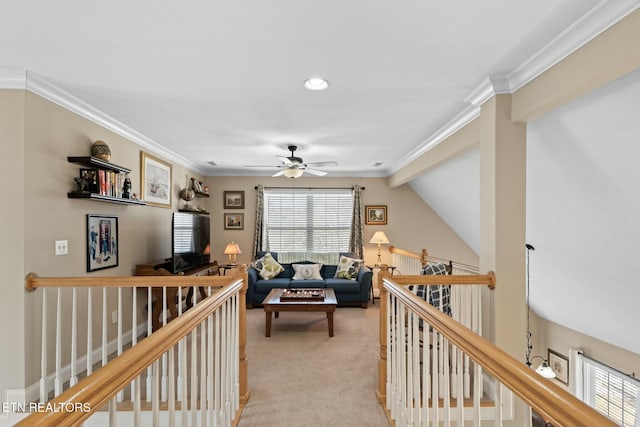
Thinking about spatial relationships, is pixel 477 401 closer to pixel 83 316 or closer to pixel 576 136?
pixel 576 136

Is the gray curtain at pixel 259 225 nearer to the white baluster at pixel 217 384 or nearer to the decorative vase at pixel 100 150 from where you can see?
the decorative vase at pixel 100 150

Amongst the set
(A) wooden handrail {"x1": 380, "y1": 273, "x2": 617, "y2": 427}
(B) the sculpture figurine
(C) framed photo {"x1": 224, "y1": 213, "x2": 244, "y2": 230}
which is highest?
(B) the sculpture figurine

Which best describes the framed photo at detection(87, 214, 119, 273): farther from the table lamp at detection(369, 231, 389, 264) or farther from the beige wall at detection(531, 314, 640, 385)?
the beige wall at detection(531, 314, 640, 385)

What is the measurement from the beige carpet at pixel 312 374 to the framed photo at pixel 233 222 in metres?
2.47

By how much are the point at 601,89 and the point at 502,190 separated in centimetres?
83

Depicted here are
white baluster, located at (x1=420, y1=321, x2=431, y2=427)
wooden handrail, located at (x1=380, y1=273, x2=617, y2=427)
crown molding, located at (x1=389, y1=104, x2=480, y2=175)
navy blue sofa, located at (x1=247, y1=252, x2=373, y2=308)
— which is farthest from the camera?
navy blue sofa, located at (x1=247, y1=252, x2=373, y2=308)

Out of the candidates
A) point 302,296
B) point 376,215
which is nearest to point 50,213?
point 302,296

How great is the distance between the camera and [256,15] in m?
1.80

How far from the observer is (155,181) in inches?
184

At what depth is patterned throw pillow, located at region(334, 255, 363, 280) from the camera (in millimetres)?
6016

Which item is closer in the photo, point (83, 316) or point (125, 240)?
point (83, 316)

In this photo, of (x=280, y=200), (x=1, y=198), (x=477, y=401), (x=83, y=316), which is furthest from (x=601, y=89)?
(x=280, y=200)

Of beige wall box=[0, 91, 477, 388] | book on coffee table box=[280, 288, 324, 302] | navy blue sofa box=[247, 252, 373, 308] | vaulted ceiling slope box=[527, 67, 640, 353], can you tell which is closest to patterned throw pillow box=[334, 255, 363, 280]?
navy blue sofa box=[247, 252, 373, 308]

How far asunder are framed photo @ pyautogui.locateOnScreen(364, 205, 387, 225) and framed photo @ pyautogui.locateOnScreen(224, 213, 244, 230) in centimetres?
253
